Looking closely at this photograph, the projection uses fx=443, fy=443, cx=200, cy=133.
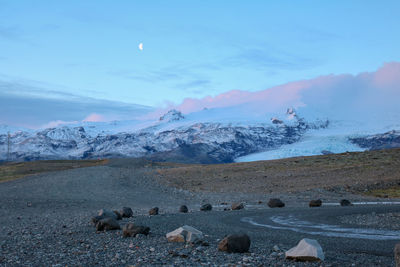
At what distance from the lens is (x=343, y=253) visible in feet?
34.3

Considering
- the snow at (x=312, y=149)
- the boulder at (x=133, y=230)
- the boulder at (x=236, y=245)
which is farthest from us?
the snow at (x=312, y=149)

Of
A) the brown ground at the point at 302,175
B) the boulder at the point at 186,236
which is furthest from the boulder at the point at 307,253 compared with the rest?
the brown ground at the point at 302,175

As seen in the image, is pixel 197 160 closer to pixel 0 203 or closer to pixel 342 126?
pixel 342 126

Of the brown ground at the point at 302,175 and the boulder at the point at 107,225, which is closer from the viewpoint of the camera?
the boulder at the point at 107,225

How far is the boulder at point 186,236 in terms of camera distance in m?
11.2

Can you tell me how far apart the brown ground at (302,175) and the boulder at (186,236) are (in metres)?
23.3

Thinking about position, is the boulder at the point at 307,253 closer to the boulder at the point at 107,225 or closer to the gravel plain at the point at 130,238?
the gravel plain at the point at 130,238

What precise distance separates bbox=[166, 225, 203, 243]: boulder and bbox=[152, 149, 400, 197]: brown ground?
919 inches

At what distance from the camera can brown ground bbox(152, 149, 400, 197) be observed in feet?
115

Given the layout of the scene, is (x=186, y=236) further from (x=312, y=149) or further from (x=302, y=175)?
(x=312, y=149)

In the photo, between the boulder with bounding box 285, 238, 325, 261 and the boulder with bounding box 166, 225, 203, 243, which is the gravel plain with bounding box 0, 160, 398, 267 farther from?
the boulder with bounding box 166, 225, 203, 243

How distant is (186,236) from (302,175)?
29891mm

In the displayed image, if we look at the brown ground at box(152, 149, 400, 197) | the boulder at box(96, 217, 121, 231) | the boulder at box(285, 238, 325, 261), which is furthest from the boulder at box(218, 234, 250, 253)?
the brown ground at box(152, 149, 400, 197)

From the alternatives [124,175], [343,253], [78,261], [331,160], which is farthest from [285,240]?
[331,160]
